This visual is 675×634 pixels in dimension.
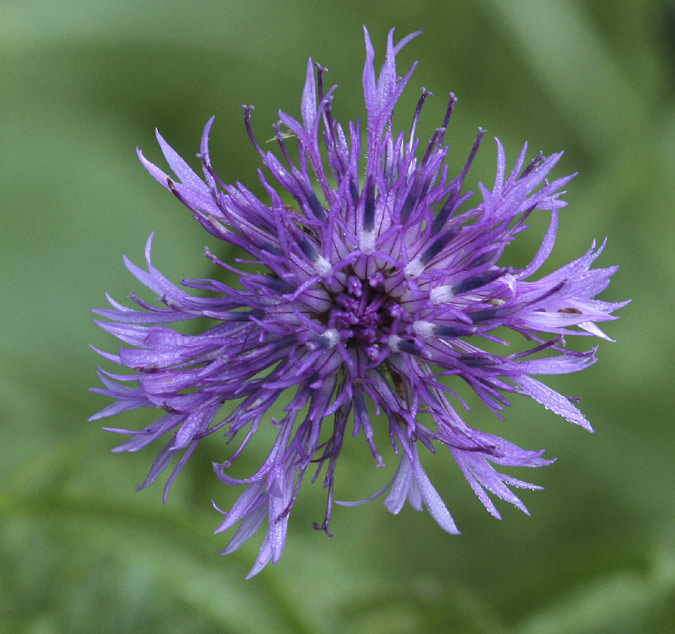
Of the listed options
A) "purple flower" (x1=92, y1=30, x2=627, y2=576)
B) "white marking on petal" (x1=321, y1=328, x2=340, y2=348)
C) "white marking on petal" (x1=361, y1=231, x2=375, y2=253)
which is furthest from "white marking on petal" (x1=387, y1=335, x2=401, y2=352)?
"white marking on petal" (x1=361, y1=231, x2=375, y2=253)

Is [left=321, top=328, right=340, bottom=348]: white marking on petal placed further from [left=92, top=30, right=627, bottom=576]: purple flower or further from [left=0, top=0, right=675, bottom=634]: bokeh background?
[left=0, top=0, right=675, bottom=634]: bokeh background

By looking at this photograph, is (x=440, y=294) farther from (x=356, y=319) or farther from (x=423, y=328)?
(x=356, y=319)

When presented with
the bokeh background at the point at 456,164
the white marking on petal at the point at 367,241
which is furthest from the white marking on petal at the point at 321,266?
the bokeh background at the point at 456,164

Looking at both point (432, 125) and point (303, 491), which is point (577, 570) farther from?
point (432, 125)

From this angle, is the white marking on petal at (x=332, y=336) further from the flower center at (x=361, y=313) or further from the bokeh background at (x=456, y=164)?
the bokeh background at (x=456, y=164)

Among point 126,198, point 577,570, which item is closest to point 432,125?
point 126,198
